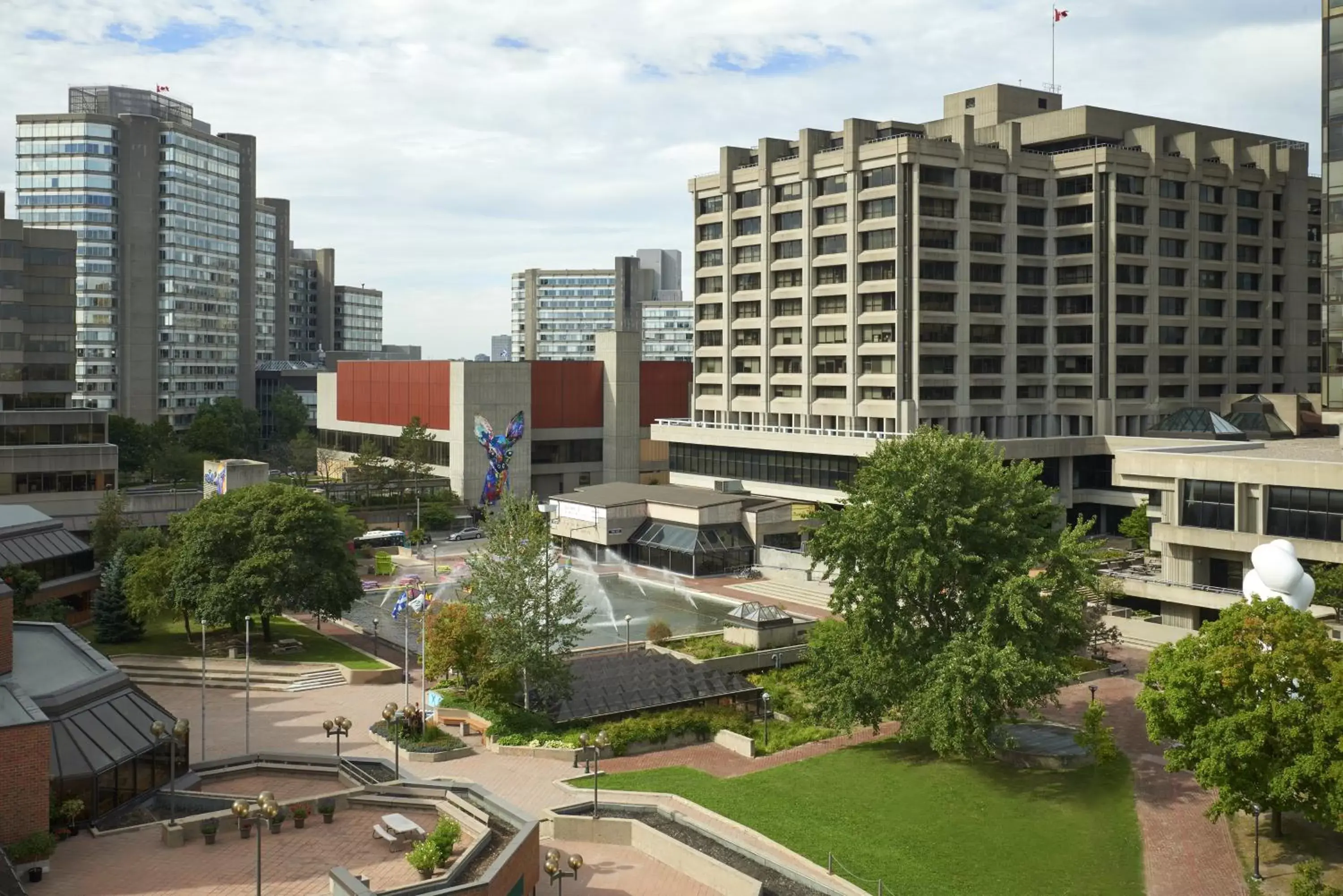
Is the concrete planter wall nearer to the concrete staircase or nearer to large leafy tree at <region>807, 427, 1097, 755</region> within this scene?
large leafy tree at <region>807, 427, 1097, 755</region>

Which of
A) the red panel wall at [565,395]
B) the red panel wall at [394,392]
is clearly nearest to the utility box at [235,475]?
the red panel wall at [394,392]

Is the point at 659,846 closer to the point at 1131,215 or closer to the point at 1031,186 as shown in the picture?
the point at 1031,186

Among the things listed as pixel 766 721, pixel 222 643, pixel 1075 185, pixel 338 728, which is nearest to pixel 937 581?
pixel 766 721

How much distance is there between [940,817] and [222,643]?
1667 inches

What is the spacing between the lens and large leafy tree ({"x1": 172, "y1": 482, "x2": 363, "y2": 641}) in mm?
63062

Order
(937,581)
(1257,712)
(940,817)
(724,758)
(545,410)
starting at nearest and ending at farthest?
(1257,712) < (940,817) < (937,581) < (724,758) < (545,410)

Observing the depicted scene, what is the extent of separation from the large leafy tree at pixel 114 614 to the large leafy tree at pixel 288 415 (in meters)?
96.5

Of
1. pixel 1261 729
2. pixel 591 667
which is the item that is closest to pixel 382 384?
pixel 591 667

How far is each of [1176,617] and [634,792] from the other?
38.2 metres

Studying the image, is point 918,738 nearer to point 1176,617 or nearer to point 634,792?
point 634,792

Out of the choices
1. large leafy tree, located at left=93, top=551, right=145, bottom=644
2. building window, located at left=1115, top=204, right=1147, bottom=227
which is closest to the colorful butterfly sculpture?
large leafy tree, located at left=93, top=551, right=145, bottom=644

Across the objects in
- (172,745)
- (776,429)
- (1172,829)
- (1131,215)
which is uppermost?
(1131,215)

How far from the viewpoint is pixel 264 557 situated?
63.2 meters

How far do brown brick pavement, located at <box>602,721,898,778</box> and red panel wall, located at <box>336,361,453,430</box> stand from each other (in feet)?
250
